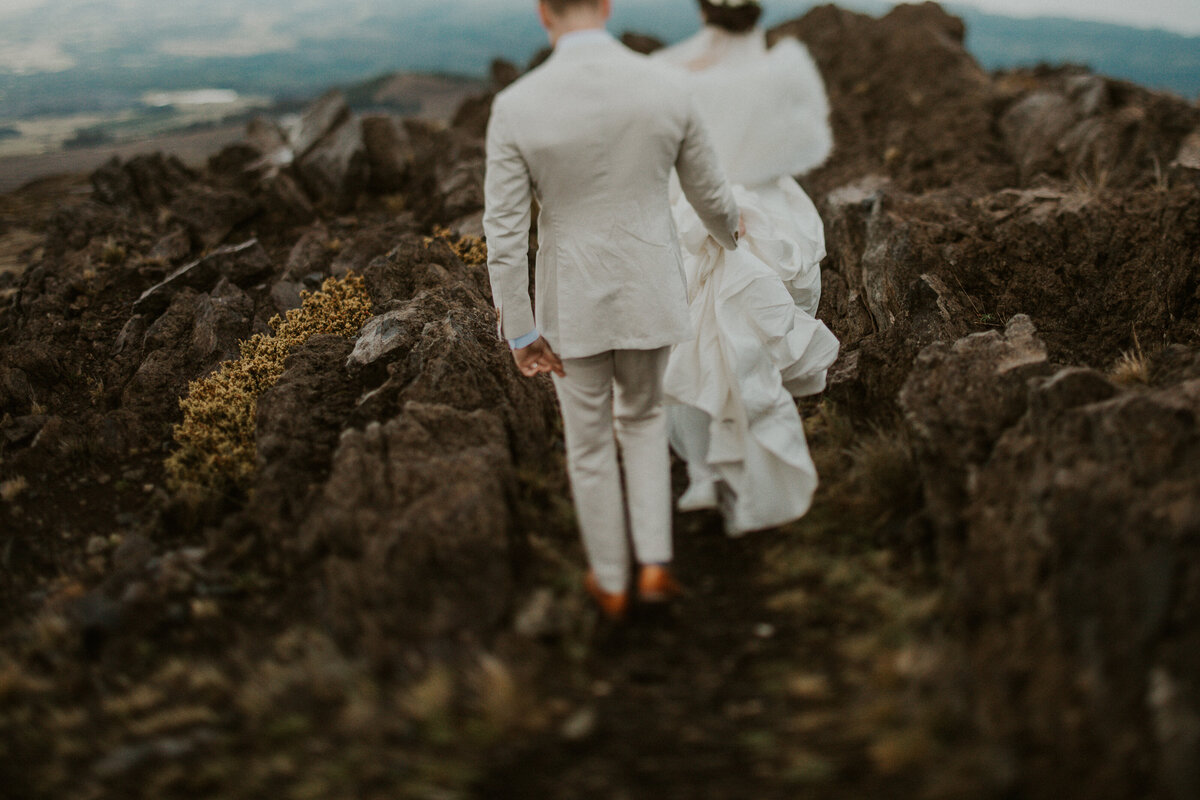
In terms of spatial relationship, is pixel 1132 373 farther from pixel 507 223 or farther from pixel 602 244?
pixel 507 223

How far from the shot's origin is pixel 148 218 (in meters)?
11.2

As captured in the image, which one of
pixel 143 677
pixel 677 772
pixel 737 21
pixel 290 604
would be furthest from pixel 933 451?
pixel 143 677

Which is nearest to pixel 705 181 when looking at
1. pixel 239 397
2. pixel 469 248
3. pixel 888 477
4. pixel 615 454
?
pixel 615 454

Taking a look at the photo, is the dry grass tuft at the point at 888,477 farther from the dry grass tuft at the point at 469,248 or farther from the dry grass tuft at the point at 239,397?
the dry grass tuft at the point at 469,248

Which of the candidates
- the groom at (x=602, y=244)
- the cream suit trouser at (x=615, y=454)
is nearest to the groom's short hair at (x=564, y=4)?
the groom at (x=602, y=244)

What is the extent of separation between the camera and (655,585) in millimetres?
3318

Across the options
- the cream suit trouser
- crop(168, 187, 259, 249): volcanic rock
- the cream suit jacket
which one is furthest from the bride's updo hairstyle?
crop(168, 187, 259, 249): volcanic rock

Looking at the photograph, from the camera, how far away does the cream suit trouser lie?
3.31 meters

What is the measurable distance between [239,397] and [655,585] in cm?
365

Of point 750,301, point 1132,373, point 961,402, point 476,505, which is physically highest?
point 750,301

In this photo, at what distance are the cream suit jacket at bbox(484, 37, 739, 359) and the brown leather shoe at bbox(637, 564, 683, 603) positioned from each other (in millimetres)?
999

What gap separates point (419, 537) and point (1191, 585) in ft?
9.64

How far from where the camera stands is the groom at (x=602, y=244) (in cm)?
282

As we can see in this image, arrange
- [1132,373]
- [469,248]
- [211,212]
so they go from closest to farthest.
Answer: [1132,373] → [469,248] → [211,212]
